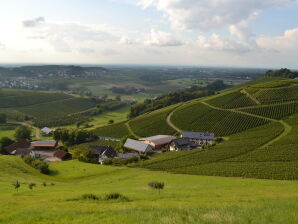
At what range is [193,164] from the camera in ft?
201

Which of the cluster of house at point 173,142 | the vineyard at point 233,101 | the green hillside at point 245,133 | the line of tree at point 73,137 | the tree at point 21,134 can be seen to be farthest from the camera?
the vineyard at point 233,101

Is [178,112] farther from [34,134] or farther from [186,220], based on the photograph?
[186,220]

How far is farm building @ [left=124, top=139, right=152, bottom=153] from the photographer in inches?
3405

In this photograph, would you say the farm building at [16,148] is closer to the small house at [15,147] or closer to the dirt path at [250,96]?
the small house at [15,147]

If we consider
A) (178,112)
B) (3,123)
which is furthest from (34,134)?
(178,112)

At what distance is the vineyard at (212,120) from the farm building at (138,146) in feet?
95.8

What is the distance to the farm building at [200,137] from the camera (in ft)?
311

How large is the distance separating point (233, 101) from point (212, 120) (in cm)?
2106

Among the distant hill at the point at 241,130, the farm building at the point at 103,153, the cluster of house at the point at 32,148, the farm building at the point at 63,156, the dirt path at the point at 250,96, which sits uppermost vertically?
the dirt path at the point at 250,96

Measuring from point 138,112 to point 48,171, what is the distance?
363ft

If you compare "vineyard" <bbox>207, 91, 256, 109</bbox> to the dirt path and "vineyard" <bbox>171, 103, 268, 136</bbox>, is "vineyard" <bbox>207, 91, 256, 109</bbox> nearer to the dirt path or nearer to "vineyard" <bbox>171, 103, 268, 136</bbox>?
the dirt path

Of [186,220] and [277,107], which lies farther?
[277,107]

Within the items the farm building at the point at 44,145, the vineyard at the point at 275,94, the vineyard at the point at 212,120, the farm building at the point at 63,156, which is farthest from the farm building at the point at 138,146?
the vineyard at the point at 275,94

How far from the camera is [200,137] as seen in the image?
97312 mm
